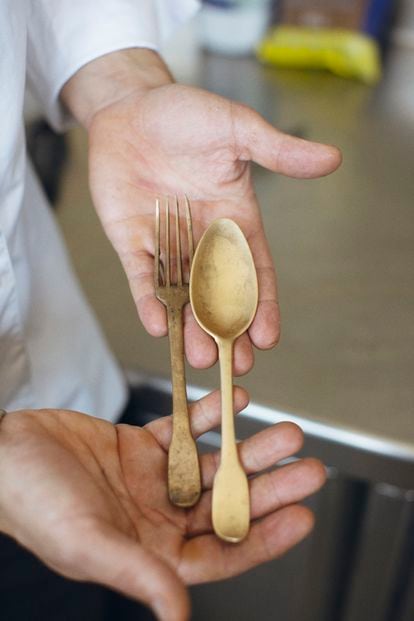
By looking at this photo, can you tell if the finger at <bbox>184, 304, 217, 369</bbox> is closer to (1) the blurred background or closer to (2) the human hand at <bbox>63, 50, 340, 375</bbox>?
(2) the human hand at <bbox>63, 50, 340, 375</bbox>

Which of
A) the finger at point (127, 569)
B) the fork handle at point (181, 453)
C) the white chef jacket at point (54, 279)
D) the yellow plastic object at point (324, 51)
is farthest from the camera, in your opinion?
the yellow plastic object at point (324, 51)

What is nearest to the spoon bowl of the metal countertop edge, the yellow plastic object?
the metal countertop edge

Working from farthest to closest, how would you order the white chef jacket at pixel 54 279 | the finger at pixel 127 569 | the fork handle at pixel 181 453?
the white chef jacket at pixel 54 279
the fork handle at pixel 181 453
the finger at pixel 127 569

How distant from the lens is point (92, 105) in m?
0.56

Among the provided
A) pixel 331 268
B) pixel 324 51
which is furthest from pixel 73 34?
pixel 324 51

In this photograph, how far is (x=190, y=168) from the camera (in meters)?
0.52

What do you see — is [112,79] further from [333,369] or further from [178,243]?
[333,369]

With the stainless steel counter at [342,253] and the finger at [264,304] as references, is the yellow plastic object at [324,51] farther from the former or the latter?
→ the finger at [264,304]

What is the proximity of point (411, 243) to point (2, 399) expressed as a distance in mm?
428

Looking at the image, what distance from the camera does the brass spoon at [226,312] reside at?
380 millimetres

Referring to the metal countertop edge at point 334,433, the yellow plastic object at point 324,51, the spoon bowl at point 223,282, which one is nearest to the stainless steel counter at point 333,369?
the metal countertop edge at point 334,433

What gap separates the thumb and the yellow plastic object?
0.58 metres

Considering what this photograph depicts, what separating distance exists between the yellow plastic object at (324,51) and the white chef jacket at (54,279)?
46 cm

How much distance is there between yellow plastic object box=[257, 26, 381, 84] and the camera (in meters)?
1.00
